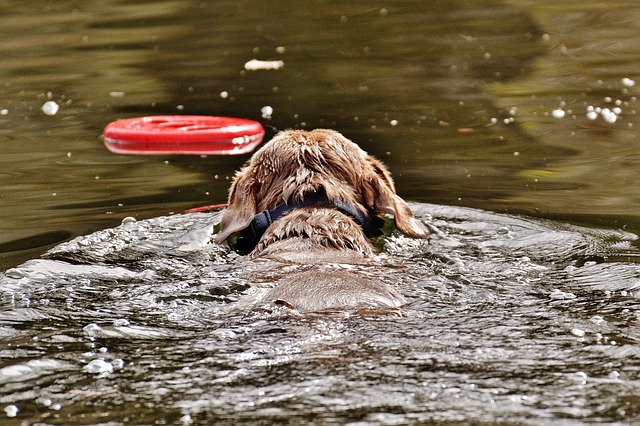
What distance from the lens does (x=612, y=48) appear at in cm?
1426

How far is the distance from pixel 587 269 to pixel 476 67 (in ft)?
24.3

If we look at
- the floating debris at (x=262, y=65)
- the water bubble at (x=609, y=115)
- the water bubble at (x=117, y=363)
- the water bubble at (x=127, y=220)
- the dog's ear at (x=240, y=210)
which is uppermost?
the floating debris at (x=262, y=65)

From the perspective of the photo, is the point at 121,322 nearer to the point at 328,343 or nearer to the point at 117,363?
the point at 117,363

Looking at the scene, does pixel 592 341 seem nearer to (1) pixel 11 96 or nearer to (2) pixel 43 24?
(1) pixel 11 96

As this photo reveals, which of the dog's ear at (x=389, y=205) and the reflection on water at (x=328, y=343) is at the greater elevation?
the dog's ear at (x=389, y=205)

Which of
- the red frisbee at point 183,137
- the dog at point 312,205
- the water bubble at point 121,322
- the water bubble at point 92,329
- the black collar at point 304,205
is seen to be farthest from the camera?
the red frisbee at point 183,137

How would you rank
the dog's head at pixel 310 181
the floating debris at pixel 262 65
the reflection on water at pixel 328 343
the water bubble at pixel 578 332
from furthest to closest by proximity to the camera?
1. the floating debris at pixel 262 65
2. the dog's head at pixel 310 181
3. the water bubble at pixel 578 332
4. the reflection on water at pixel 328 343

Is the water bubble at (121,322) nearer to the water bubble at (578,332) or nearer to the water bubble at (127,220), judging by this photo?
the water bubble at (578,332)

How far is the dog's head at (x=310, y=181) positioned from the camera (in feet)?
23.3

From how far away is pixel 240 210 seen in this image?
7266 mm

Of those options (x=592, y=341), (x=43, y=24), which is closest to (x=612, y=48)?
(x=43, y=24)

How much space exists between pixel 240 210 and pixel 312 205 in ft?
1.85

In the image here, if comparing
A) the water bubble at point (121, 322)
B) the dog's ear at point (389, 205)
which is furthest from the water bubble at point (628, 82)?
the water bubble at point (121, 322)

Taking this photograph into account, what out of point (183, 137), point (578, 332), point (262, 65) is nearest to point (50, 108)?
point (183, 137)
